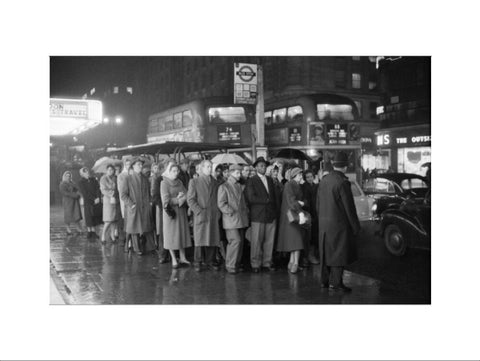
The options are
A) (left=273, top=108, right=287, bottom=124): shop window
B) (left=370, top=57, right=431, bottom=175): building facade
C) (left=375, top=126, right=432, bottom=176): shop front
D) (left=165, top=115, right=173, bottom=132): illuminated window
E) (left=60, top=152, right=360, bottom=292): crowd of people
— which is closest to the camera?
(left=60, top=152, right=360, bottom=292): crowd of people

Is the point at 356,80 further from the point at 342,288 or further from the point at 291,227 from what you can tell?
the point at 342,288

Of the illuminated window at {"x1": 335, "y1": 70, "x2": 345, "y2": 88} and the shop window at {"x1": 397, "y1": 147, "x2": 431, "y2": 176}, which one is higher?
the illuminated window at {"x1": 335, "y1": 70, "x2": 345, "y2": 88}

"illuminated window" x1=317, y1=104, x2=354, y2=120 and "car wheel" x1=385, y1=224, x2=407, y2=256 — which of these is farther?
"illuminated window" x1=317, y1=104, x2=354, y2=120

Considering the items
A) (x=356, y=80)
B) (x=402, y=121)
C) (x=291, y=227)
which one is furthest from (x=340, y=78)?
(x=291, y=227)

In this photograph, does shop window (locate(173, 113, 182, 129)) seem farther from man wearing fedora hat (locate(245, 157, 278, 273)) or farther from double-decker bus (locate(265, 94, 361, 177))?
man wearing fedora hat (locate(245, 157, 278, 273))

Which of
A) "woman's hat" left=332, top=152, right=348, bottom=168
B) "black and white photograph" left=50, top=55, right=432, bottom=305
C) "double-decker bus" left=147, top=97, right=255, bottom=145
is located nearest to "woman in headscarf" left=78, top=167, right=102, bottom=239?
"black and white photograph" left=50, top=55, right=432, bottom=305

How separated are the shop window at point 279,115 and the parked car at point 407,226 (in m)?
6.90

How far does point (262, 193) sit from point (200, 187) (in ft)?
3.44

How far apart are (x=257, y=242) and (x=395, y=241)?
3094 mm

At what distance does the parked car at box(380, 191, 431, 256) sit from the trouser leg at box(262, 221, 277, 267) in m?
2.74

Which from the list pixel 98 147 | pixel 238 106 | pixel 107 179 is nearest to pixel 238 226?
pixel 107 179

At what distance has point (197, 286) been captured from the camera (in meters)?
6.78

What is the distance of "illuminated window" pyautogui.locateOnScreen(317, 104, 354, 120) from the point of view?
1471 centimetres
